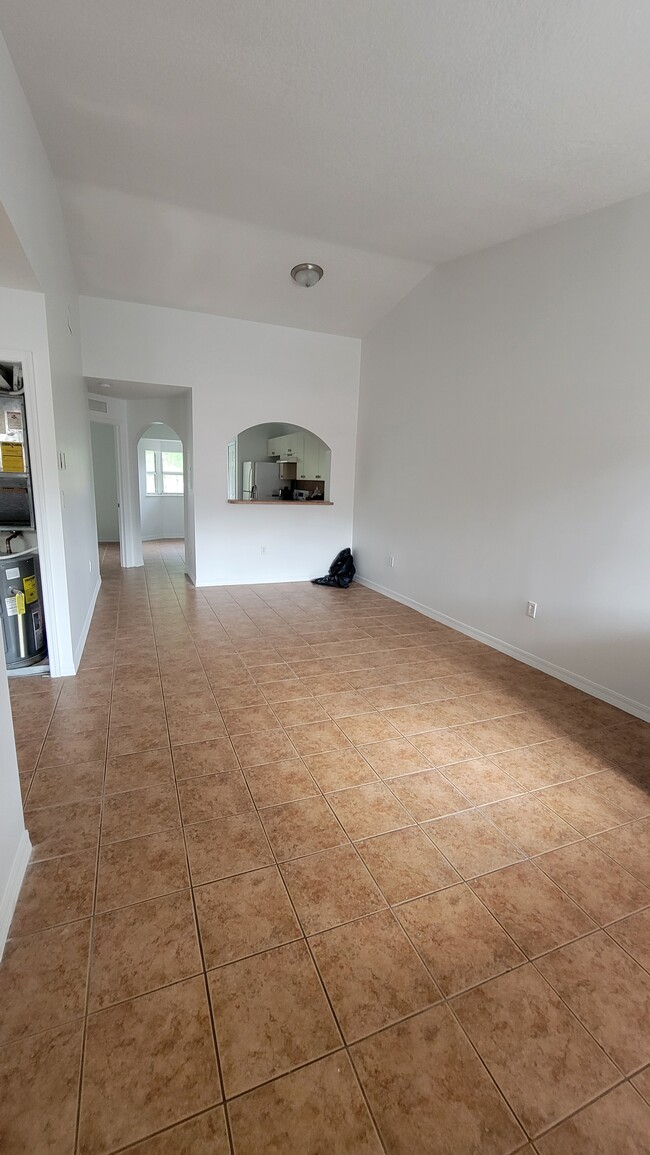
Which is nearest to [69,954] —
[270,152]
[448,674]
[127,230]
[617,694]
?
[448,674]

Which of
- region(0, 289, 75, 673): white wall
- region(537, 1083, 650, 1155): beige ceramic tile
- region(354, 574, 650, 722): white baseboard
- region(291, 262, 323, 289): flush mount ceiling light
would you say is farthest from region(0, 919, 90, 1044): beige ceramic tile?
region(291, 262, 323, 289): flush mount ceiling light

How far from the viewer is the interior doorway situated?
9.03 meters

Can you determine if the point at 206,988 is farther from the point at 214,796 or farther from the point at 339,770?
the point at 339,770

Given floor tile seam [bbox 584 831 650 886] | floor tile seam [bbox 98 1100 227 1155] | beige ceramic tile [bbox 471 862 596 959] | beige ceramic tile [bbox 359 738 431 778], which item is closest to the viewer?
floor tile seam [bbox 98 1100 227 1155]

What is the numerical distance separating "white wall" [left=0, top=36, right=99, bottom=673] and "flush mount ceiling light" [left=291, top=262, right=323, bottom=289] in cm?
176

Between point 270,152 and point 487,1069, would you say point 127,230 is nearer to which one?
point 270,152

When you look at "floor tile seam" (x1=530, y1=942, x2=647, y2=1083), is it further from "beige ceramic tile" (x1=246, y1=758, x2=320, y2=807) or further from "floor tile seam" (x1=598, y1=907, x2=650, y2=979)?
"beige ceramic tile" (x1=246, y1=758, x2=320, y2=807)

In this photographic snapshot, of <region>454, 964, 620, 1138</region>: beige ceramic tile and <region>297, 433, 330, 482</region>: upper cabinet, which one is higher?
<region>297, 433, 330, 482</region>: upper cabinet

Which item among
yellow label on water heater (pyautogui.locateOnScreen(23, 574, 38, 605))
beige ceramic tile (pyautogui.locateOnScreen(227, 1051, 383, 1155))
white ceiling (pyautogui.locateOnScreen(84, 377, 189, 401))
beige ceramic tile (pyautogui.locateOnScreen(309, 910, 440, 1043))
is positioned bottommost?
beige ceramic tile (pyautogui.locateOnScreen(227, 1051, 383, 1155))

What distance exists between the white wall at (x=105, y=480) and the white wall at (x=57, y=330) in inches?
152

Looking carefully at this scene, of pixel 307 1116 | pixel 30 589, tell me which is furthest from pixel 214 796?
pixel 30 589

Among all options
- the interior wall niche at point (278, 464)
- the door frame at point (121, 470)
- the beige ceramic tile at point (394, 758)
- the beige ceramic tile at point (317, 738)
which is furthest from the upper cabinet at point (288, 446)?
the beige ceramic tile at point (394, 758)

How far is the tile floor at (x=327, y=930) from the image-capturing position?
1052mm

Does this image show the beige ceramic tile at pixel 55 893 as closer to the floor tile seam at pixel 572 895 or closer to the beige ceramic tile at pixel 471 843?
the beige ceramic tile at pixel 471 843
